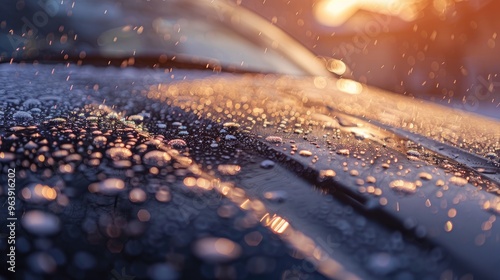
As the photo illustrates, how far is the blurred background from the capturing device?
1098 centimetres

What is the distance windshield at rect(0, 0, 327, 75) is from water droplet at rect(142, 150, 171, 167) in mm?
1115

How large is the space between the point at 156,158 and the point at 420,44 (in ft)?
42.7

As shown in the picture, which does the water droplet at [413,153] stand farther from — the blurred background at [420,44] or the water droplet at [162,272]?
the blurred background at [420,44]

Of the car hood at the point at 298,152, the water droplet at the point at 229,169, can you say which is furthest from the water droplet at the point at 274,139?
the water droplet at the point at 229,169

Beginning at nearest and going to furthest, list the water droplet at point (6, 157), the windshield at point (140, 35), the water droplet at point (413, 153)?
1. the water droplet at point (6, 157)
2. the water droplet at point (413, 153)
3. the windshield at point (140, 35)

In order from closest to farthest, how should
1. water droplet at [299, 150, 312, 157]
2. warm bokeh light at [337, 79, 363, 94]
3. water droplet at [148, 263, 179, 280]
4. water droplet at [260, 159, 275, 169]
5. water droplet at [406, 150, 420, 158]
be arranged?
water droplet at [148, 263, 179, 280] < water droplet at [260, 159, 275, 169] < water droplet at [299, 150, 312, 157] < water droplet at [406, 150, 420, 158] < warm bokeh light at [337, 79, 363, 94]

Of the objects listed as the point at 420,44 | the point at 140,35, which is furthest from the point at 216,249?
the point at 420,44

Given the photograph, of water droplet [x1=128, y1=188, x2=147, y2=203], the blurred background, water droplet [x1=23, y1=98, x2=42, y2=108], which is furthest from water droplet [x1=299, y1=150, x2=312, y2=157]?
the blurred background

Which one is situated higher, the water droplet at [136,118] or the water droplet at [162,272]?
the water droplet at [136,118]

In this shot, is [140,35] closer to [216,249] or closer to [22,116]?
[22,116]

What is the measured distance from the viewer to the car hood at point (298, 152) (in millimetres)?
671

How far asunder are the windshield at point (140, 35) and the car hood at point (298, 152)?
0.51ft

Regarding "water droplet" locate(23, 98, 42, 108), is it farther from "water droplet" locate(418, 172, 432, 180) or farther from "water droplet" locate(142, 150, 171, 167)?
"water droplet" locate(418, 172, 432, 180)

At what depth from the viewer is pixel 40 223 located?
61 centimetres
